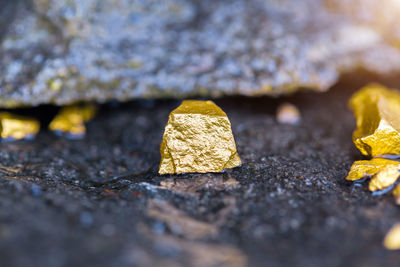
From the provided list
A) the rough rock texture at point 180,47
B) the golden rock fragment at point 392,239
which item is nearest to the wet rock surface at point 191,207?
the golden rock fragment at point 392,239

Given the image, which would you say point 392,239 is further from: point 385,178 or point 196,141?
point 196,141

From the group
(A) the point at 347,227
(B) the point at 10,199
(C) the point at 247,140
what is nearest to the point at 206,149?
(C) the point at 247,140

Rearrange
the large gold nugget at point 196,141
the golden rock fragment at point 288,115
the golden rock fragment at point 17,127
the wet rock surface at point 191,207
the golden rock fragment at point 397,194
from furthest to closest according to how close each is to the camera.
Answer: the golden rock fragment at point 288,115, the golden rock fragment at point 17,127, the large gold nugget at point 196,141, the golden rock fragment at point 397,194, the wet rock surface at point 191,207

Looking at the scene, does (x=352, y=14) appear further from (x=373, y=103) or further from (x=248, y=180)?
(x=248, y=180)

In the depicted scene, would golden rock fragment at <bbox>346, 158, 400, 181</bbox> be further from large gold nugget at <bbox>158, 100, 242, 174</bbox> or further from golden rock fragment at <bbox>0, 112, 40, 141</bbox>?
golden rock fragment at <bbox>0, 112, 40, 141</bbox>

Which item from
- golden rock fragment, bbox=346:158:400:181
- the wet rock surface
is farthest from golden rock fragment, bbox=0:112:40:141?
golden rock fragment, bbox=346:158:400:181

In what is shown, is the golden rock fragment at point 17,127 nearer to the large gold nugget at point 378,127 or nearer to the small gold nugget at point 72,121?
the small gold nugget at point 72,121

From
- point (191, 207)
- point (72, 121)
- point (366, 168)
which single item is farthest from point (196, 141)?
point (72, 121)
